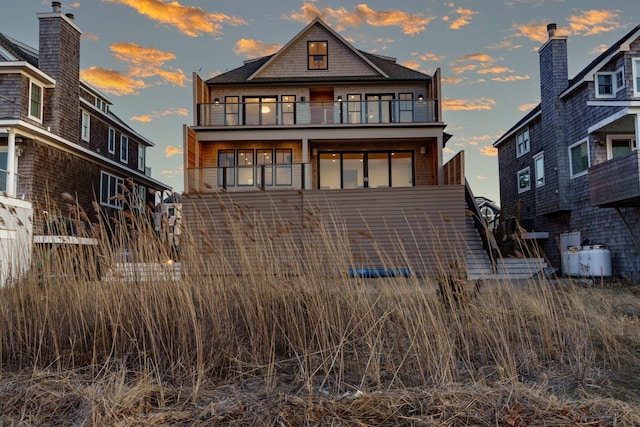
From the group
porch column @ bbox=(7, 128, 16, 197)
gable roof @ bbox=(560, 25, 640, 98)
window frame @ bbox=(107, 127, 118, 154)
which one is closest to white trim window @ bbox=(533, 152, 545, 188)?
gable roof @ bbox=(560, 25, 640, 98)

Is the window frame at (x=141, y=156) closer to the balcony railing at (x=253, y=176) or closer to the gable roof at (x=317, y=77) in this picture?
the gable roof at (x=317, y=77)

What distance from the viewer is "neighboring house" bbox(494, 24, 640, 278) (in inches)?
507

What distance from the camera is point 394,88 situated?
19844mm

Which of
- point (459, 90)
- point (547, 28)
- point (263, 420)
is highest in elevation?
point (547, 28)

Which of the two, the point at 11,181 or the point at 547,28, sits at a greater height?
the point at 547,28

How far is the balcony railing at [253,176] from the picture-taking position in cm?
1644

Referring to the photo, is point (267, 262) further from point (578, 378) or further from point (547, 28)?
point (547, 28)

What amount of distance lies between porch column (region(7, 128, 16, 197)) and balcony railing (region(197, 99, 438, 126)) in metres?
6.37

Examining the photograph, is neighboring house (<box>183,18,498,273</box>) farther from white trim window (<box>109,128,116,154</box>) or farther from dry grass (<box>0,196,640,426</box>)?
dry grass (<box>0,196,640,426</box>)

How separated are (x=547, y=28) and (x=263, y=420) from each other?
19.1m

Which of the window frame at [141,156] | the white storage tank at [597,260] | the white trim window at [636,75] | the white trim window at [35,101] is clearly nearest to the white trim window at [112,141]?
the window frame at [141,156]

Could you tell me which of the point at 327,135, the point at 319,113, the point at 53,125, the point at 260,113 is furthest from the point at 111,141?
the point at 327,135

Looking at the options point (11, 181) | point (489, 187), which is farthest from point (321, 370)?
point (489, 187)

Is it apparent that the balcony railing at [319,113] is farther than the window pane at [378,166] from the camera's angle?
No
